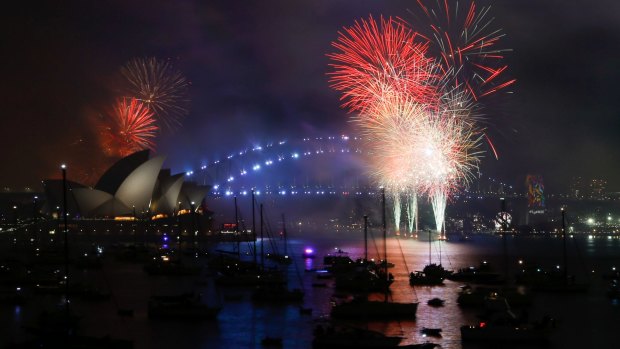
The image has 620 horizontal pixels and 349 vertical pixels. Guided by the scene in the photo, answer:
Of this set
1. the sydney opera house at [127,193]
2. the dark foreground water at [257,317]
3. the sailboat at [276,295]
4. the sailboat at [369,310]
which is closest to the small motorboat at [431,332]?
the dark foreground water at [257,317]

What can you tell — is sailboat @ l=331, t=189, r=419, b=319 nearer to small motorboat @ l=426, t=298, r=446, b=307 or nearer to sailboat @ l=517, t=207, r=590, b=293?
small motorboat @ l=426, t=298, r=446, b=307

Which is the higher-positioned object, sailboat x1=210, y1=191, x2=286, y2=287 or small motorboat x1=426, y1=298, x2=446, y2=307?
sailboat x1=210, y1=191, x2=286, y2=287

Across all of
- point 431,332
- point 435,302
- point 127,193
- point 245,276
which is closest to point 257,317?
point 431,332

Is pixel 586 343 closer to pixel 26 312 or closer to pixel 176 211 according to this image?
pixel 26 312

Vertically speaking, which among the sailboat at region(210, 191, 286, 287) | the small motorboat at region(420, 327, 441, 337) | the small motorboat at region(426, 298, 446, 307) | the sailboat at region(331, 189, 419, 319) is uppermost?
the sailboat at region(210, 191, 286, 287)

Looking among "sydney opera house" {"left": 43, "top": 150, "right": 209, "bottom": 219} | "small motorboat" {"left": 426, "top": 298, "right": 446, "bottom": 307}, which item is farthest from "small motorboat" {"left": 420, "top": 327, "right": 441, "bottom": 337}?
"sydney opera house" {"left": 43, "top": 150, "right": 209, "bottom": 219}

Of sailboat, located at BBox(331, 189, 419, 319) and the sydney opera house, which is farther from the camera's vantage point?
the sydney opera house

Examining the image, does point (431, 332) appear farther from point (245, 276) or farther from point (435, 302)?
point (245, 276)

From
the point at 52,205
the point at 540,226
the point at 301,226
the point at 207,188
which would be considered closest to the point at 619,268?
the point at 207,188

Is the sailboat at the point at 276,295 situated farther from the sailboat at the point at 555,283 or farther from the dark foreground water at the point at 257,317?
the sailboat at the point at 555,283
